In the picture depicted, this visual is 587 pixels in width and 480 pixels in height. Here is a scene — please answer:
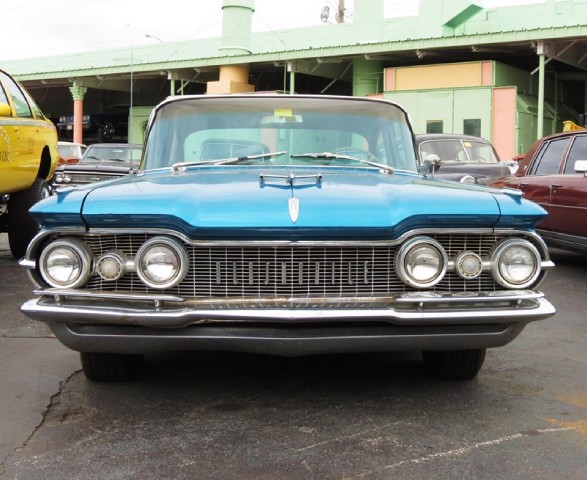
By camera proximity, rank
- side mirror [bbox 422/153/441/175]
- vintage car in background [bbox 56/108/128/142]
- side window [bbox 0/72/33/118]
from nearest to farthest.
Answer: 1. side mirror [bbox 422/153/441/175]
2. side window [bbox 0/72/33/118]
3. vintage car in background [bbox 56/108/128/142]

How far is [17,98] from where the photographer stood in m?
7.46

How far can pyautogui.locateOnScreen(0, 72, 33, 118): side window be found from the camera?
7.27m

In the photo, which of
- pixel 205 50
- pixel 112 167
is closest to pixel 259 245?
pixel 112 167

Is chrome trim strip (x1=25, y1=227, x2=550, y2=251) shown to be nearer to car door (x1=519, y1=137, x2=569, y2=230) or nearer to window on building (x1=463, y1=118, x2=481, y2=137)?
car door (x1=519, y1=137, x2=569, y2=230)

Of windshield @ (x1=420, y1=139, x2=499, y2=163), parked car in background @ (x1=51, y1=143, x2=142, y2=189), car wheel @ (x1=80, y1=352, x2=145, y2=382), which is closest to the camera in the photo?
car wheel @ (x1=80, y1=352, x2=145, y2=382)

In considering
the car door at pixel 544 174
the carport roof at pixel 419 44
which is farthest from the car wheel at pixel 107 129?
the car door at pixel 544 174

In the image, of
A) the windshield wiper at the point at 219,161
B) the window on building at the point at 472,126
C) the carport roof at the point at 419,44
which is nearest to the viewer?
the windshield wiper at the point at 219,161

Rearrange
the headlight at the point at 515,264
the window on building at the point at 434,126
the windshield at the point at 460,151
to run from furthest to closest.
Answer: the window on building at the point at 434,126 < the windshield at the point at 460,151 < the headlight at the point at 515,264

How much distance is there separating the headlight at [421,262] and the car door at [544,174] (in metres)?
A: 5.09

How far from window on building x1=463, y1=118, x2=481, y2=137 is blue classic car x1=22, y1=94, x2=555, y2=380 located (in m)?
16.5

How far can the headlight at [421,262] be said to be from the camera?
306cm

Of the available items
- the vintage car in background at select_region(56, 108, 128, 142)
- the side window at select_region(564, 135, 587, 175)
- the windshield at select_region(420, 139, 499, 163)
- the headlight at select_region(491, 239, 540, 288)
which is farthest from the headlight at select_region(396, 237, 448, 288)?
the vintage car in background at select_region(56, 108, 128, 142)

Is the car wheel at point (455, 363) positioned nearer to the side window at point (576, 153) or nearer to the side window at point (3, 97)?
the side window at point (576, 153)

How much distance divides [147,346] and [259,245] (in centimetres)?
64
